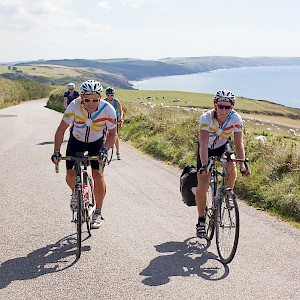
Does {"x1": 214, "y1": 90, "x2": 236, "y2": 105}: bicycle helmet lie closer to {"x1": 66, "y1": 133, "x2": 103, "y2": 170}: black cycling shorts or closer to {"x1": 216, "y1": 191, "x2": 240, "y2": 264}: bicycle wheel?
{"x1": 216, "y1": 191, "x2": 240, "y2": 264}: bicycle wheel

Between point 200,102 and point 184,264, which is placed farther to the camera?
point 200,102

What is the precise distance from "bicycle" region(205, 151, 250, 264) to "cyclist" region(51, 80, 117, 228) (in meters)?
1.71


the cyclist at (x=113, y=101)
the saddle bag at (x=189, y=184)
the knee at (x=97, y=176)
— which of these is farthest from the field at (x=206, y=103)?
the knee at (x=97, y=176)

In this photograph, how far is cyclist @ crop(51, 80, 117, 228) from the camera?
5.62 m

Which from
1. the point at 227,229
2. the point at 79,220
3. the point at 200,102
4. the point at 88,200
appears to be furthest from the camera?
the point at 200,102

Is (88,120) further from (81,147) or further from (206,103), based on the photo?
(206,103)

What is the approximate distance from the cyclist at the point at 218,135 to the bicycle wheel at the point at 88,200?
5.68 ft

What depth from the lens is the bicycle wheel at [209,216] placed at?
5852mm

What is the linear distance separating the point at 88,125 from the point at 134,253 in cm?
202

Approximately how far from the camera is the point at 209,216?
19.6ft

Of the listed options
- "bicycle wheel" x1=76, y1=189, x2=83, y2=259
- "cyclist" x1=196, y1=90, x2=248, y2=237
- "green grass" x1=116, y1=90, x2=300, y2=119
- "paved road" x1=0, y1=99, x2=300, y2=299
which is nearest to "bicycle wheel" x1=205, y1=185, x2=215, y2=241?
"cyclist" x1=196, y1=90, x2=248, y2=237

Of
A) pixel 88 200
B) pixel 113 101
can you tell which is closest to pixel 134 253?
pixel 88 200

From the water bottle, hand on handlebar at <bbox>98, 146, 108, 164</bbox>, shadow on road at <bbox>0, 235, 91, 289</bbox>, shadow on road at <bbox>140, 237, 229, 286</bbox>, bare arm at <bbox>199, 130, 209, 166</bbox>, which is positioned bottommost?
shadow on road at <bbox>0, 235, 91, 289</bbox>

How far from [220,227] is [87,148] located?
236cm
